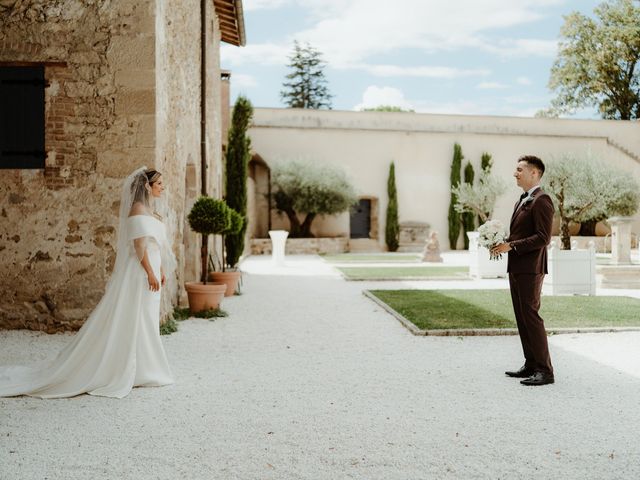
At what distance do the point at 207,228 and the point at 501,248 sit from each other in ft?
15.8

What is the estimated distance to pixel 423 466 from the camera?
120 inches

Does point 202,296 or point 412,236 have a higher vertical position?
point 412,236

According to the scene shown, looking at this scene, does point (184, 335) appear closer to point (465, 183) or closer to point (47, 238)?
point (47, 238)

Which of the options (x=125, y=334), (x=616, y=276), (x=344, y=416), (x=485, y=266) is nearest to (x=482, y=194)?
(x=485, y=266)

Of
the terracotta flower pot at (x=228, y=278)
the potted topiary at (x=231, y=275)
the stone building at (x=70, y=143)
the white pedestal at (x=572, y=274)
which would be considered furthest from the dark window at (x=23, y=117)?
the white pedestal at (x=572, y=274)

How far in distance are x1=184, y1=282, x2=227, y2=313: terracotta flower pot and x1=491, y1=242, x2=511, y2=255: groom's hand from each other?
14.3 feet

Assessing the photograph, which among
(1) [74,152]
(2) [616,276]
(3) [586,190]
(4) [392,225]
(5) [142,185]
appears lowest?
(2) [616,276]

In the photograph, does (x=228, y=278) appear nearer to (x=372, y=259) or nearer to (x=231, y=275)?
(x=231, y=275)

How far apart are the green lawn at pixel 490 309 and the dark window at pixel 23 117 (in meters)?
4.84

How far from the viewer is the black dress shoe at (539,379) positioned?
4578mm

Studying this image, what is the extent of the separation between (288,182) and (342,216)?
3.15 metres

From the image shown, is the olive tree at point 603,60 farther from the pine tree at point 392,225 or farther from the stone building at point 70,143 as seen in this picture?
the stone building at point 70,143

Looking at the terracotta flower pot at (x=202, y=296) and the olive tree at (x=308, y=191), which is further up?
the olive tree at (x=308, y=191)

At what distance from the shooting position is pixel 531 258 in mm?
4586
